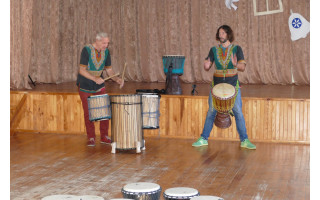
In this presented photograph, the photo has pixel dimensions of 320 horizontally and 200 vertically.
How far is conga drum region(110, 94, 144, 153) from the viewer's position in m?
5.77

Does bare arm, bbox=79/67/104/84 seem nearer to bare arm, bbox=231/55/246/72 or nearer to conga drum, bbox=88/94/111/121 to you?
conga drum, bbox=88/94/111/121

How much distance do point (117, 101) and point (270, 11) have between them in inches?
204

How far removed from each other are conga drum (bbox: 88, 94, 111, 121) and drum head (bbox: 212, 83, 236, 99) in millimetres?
1313

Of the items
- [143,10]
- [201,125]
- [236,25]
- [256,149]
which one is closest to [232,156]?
[256,149]

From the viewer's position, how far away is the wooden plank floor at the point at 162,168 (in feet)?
14.3

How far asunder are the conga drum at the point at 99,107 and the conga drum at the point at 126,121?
0.49 feet

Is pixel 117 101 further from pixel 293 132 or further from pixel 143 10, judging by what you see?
pixel 143 10

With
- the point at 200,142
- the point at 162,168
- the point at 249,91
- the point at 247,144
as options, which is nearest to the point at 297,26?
the point at 249,91

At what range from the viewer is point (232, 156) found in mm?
5793

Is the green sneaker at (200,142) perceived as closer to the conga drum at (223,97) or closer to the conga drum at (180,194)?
the conga drum at (223,97)

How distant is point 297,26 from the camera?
31.7ft

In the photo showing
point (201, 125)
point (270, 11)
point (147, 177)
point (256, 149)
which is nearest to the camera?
point (147, 177)

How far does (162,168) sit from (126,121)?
2.74 ft

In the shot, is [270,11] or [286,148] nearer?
[286,148]
